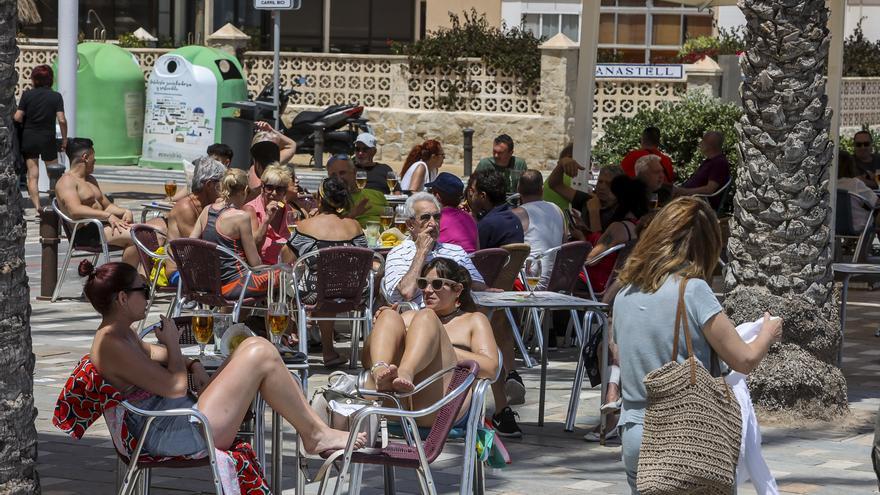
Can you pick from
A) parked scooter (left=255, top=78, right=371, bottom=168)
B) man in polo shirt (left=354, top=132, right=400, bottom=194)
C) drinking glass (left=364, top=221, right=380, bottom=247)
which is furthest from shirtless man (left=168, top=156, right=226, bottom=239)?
parked scooter (left=255, top=78, right=371, bottom=168)

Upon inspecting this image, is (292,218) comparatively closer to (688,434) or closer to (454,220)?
(454,220)

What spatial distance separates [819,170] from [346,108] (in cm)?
1812

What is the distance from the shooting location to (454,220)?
8680 millimetres

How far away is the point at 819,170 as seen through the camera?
8.16 m

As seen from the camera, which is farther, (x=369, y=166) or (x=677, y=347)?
(x=369, y=166)

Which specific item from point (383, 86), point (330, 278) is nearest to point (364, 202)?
point (330, 278)

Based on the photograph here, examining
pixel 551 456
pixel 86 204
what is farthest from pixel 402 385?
pixel 86 204

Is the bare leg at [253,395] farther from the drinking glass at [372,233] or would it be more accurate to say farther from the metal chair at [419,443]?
the drinking glass at [372,233]

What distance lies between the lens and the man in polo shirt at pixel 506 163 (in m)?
12.6

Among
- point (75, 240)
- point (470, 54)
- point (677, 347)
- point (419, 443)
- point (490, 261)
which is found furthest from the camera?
point (470, 54)

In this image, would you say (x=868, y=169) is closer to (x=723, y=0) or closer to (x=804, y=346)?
(x=723, y=0)

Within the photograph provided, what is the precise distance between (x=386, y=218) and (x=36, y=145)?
7.92 m

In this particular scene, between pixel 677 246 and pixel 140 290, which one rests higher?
pixel 677 246

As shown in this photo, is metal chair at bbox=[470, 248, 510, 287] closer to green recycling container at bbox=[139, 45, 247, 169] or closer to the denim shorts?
the denim shorts
